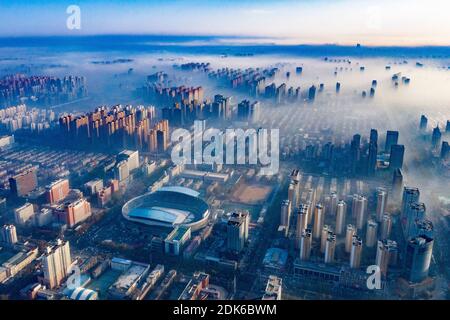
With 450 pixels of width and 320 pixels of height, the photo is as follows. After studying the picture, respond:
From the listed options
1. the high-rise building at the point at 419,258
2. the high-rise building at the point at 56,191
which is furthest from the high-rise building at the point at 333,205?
the high-rise building at the point at 56,191

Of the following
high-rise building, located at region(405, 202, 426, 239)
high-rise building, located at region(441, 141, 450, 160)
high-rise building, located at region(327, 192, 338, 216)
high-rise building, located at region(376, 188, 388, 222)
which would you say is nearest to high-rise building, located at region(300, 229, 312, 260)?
high-rise building, located at region(327, 192, 338, 216)

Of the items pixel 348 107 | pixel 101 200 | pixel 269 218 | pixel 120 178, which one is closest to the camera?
pixel 269 218

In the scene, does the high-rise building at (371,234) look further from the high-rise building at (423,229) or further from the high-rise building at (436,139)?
the high-rise building at (436,139)

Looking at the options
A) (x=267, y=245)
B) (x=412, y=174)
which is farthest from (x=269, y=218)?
(x=412, y=174)

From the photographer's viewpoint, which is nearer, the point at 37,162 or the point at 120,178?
the point at 120,178

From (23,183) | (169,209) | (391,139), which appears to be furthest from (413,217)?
(23,183)
